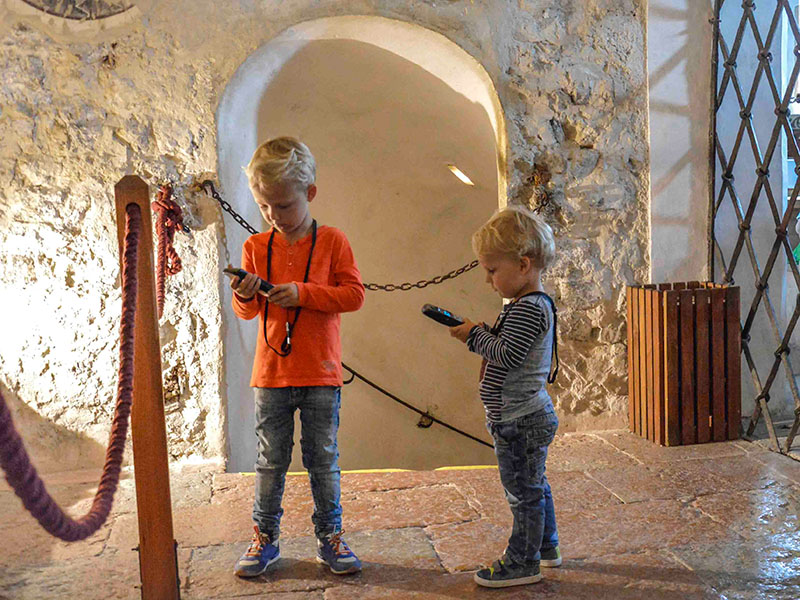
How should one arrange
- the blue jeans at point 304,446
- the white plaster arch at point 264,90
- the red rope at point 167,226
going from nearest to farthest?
the blue jeans at point 304,446 → the red rope at point 167,226 → the white plaster arch at point 264,90

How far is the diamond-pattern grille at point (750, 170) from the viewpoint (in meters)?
3.87

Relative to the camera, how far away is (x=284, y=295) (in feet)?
7.84

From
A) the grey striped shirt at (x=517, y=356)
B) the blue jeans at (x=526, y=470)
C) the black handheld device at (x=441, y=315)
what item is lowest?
the blue jeans at (x=526, y=470)

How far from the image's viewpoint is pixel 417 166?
218 inches

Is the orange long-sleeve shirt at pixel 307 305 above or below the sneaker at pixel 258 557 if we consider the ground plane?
above

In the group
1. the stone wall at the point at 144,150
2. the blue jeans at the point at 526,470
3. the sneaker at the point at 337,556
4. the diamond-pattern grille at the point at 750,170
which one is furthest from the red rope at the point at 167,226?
the diamond-pattern grille at the point at 750,170

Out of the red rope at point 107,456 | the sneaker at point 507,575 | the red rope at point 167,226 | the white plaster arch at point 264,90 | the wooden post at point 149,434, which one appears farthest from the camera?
the white plaster arch at point 264,90

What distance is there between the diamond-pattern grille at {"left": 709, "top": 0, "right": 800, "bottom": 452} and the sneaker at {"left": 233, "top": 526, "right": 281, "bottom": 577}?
8.09 feet

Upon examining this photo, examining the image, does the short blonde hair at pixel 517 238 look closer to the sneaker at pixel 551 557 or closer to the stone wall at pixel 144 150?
the sneaker at pixel 551 557

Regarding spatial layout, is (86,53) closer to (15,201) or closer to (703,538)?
(15,201)

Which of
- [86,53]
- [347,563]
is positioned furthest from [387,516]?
[86,53]

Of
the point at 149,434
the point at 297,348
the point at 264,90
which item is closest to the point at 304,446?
the point at 297,348

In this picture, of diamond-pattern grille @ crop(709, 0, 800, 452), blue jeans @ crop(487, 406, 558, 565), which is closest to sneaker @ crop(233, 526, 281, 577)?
blue jeans @ crop(487, 406, 558, 565)

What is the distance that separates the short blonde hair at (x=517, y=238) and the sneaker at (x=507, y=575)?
90 centimetres
